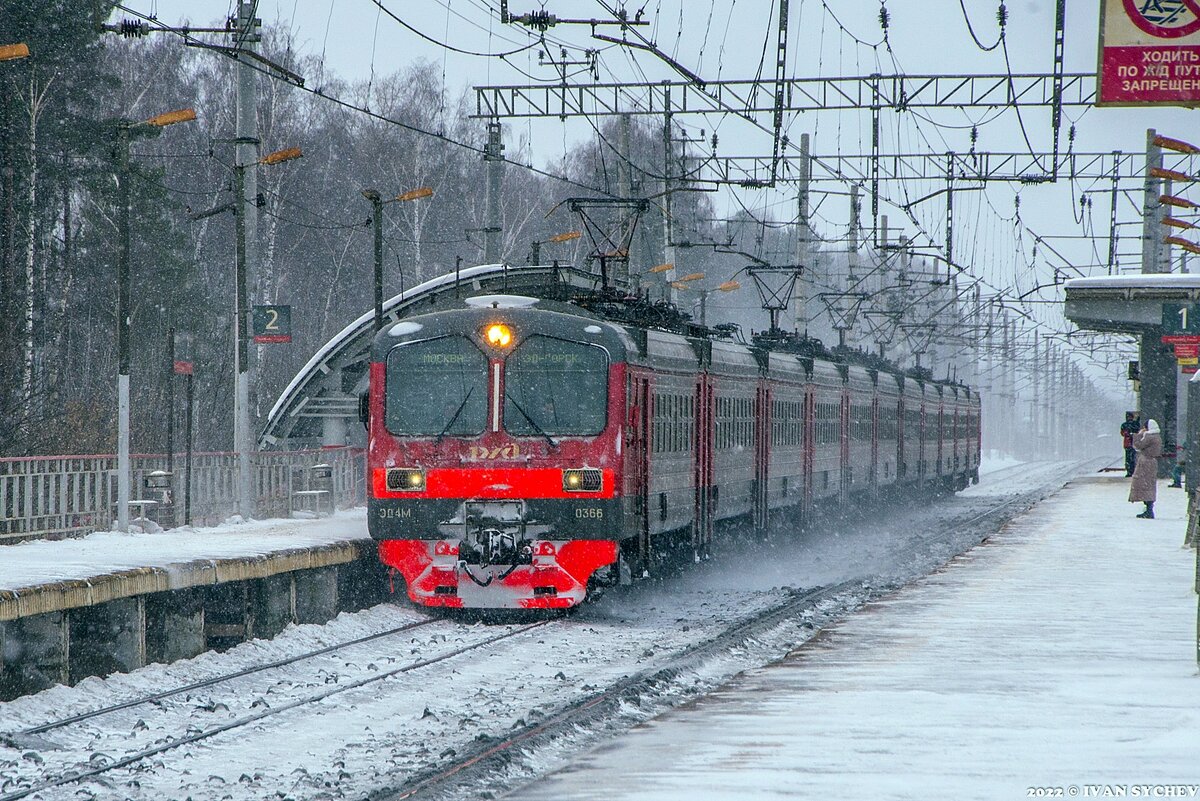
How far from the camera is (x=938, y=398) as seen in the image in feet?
136

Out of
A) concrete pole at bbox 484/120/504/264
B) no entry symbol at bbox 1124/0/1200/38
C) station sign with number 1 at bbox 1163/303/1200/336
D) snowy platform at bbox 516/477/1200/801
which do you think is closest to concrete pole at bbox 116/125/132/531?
snowy platform at bbox 516/477/1200/801

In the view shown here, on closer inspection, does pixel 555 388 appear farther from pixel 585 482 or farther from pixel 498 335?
pixel 585 482

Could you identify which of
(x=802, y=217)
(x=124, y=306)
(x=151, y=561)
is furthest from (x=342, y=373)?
(x=151, y=561)

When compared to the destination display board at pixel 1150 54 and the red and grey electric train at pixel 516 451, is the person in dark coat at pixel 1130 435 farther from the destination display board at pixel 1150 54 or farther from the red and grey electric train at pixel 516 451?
the red and grey electric train at pixel 516 451

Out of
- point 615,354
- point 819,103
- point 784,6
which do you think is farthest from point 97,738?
point 819,103

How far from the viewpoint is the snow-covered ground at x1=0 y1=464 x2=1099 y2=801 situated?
29.4ft

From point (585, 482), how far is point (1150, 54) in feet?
21.9

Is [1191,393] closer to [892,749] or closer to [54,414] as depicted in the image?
[892,749]

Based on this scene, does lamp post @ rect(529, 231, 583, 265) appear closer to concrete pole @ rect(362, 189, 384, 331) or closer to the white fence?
concrete pole @ rect(362, 189, 384, 331)

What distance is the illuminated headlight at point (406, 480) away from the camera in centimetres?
1531

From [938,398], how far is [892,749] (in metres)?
34.0

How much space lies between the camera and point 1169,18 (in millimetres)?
16031

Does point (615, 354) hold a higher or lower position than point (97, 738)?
higher

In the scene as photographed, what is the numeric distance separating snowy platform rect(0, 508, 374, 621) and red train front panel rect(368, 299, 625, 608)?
117cm
